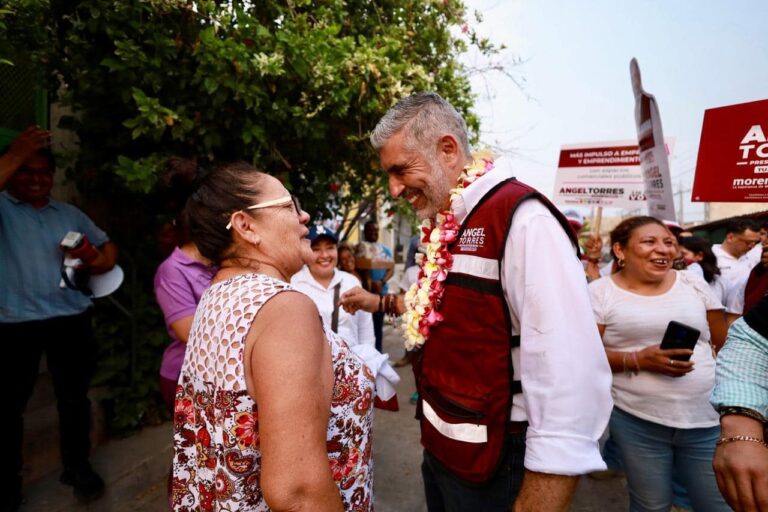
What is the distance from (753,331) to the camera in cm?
131

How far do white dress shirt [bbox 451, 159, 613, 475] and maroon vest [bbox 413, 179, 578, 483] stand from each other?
0.05 m

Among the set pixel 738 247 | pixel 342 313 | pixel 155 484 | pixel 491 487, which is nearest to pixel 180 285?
pixel 342 313

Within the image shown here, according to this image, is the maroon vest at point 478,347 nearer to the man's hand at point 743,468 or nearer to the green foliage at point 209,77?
the man's hand at point 743,468

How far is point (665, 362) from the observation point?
7.69ft

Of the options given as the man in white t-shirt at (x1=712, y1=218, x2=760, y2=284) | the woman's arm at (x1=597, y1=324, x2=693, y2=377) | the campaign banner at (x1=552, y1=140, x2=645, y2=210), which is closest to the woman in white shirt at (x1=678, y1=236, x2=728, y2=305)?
the man in white t-shirt at (x1=712, y1=218, x2=760, y2=284)

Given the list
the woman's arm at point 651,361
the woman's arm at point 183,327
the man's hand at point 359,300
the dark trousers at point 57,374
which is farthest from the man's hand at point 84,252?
the woman's arm at point 651,361

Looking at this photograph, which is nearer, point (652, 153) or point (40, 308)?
point (40, 308)

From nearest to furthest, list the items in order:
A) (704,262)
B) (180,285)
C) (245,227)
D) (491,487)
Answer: (245,227)
(491,487)
(180,285)
(704,262)

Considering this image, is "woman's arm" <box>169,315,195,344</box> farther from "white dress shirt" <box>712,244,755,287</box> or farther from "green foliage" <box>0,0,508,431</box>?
"white dress shirt" <box>712,244,755,287</box>

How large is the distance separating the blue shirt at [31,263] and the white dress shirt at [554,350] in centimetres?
302

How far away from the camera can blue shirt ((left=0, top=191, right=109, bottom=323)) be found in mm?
2840

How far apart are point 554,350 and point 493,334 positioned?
0.71 ft

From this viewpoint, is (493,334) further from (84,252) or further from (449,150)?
(84,252)

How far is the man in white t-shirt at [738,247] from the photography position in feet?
18.5
